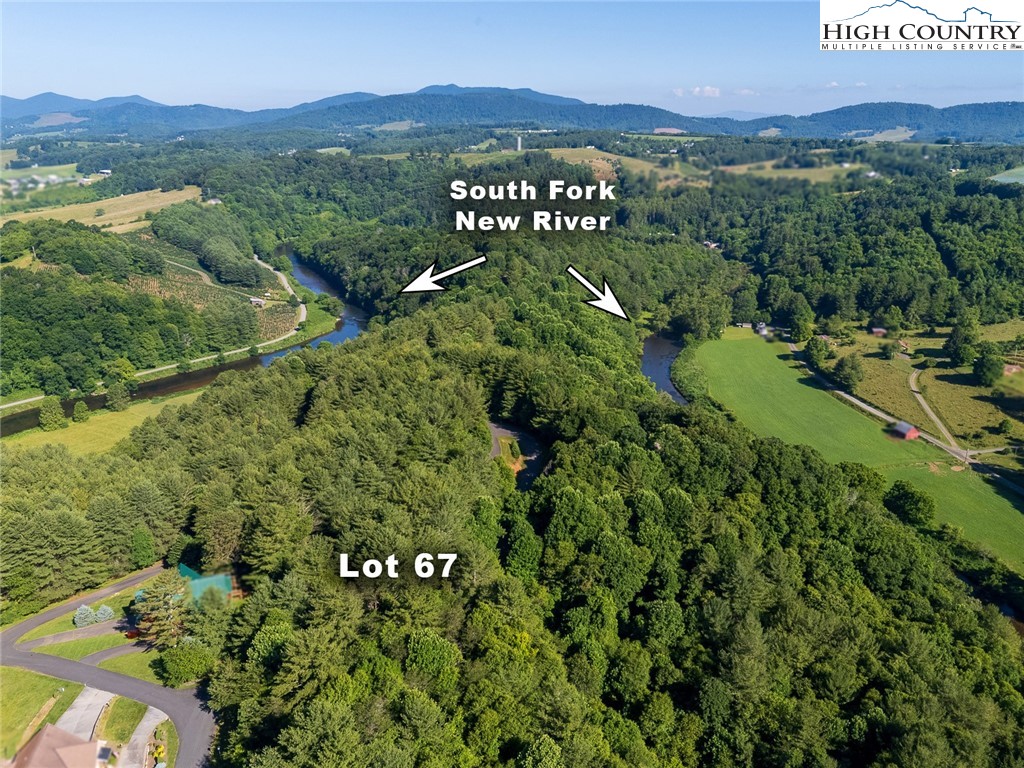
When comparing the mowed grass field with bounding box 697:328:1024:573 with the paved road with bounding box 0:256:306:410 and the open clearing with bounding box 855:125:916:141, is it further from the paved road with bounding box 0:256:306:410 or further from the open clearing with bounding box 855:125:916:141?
the paved road with bounding box 0:256:306:410

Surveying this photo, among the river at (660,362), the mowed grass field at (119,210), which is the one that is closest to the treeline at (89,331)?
the mowed grass field at (119,210)

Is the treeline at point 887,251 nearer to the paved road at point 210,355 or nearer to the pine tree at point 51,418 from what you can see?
the paved road at point 210,355

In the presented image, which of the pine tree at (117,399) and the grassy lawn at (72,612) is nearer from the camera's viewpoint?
the grassy lawn at (72,612)

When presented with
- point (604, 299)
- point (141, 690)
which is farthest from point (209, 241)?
point (141, 690)

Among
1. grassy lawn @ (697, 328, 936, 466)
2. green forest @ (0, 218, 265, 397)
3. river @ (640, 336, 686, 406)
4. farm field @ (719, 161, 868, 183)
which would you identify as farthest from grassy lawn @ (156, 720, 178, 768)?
green forest @ (0, 218, 265, 397)

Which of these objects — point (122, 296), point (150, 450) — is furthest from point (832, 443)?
point (122, 296)
